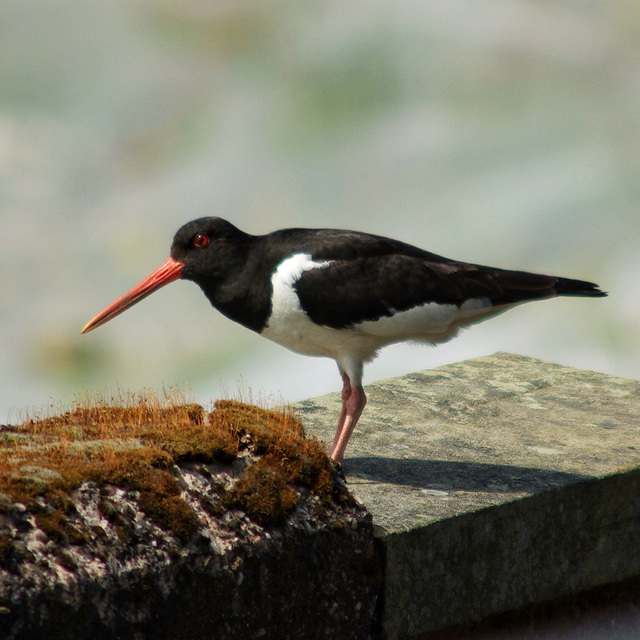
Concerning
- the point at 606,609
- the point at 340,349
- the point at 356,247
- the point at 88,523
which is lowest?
the point at 606,609

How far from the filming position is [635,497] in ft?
19.7

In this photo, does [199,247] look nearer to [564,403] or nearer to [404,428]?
[404,428]

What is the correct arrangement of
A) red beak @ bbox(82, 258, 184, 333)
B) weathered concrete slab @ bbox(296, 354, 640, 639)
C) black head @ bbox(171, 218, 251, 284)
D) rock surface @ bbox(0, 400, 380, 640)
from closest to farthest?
1. rock surface @ bbox(0, 400, 380, 640)
2. weathered concrete slab @ bbox(296, 354, 640, 639)
3. black head @ bbox(171, 218, 251, 284)
4. red beak @ bbox(82, 258, 184, 333)

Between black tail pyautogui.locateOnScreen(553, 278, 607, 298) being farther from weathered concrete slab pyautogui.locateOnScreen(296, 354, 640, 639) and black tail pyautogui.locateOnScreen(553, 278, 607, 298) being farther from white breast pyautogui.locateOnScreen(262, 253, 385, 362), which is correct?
white breast pyautogui.locateOnScreen(262, 253, 385, 362)

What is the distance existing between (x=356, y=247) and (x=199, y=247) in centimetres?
82

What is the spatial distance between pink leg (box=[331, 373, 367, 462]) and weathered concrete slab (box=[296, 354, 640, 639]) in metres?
0.13

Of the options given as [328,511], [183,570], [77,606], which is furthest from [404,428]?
[77,606]

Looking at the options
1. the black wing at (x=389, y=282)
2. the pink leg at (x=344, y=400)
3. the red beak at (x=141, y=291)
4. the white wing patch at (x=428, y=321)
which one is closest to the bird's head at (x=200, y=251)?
the red beak at (x=141, y=291)

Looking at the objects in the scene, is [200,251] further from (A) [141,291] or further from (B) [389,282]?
(B) [389,282]

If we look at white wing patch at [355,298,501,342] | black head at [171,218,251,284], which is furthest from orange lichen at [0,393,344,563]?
black head at [171,218,251,284]

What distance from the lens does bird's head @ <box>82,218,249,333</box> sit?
5.75 m

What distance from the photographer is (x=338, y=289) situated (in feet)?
18.3

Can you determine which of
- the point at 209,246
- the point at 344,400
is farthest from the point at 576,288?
the point at 209,246

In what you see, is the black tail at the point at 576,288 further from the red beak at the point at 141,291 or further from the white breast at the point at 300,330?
the red beak at the point at 141,291
